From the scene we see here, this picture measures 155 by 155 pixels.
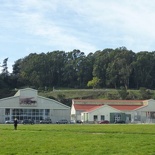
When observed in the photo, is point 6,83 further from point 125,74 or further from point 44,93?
point 125,74

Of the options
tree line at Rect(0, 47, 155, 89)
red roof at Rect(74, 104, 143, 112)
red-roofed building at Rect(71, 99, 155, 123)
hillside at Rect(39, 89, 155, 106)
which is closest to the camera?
red-roofed building at Rect(71, 99, 155, 123)

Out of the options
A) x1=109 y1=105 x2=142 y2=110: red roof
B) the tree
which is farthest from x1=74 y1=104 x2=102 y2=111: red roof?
the tree

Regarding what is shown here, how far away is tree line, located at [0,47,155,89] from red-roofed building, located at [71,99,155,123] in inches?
1795

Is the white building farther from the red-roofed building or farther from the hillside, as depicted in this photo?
the hillside

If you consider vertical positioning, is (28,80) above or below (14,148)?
above

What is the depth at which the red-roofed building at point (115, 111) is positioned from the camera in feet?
374

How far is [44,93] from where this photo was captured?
161 meters

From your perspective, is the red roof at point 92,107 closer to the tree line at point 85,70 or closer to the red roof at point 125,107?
the red roof at point 125,107

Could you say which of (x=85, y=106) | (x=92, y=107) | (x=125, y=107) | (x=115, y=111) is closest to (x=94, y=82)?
(x=85, y=106)

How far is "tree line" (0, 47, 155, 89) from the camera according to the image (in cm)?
17262

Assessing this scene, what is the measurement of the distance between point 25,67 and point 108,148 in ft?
560

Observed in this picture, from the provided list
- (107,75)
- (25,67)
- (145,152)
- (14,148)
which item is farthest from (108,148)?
(25,67)

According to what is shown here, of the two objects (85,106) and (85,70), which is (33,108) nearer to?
(85,106)

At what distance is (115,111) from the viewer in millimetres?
115062
